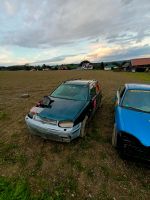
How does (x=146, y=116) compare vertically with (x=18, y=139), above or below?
above

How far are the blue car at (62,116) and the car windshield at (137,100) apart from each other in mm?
1164

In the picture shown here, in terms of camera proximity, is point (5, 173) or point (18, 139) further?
point (18, 139)

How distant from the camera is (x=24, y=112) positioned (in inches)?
291

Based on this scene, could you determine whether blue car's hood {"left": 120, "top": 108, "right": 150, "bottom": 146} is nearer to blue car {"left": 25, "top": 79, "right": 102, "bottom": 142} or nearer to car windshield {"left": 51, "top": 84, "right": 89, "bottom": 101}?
blue car {"left": 25, "top": 79, "right": 102, "bottom": 142}

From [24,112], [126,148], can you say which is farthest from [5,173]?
Answer: [24,112]

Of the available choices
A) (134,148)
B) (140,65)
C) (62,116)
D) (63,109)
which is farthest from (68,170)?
(140,65)

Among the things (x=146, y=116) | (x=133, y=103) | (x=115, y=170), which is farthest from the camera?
(x=133, y=103)

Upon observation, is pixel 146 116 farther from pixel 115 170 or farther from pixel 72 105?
pixel 72 105

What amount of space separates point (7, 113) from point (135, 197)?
5895 mm

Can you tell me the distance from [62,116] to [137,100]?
2.23 meters

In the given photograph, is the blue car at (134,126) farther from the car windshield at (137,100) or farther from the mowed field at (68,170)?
the mowed field at (68,170)

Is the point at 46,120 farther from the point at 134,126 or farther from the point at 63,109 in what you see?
the point at 134,126

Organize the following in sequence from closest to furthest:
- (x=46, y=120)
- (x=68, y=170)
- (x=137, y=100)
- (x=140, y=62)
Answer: (x=68, y=170), (x=46, y=120), (x=137, y=100), (x=140, y=62)

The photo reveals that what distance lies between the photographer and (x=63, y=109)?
4.82 m
